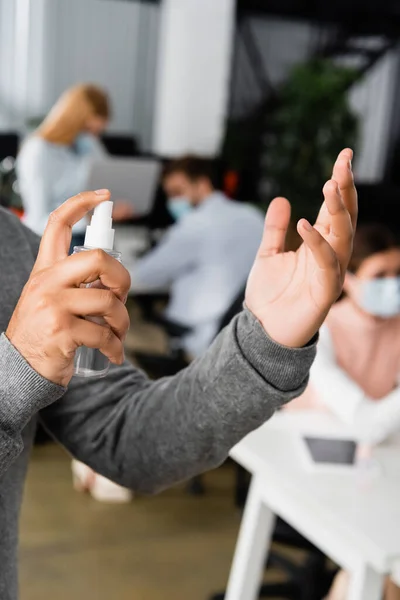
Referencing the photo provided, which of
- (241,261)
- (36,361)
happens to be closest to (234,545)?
(241,261)

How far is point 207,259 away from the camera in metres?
3.91

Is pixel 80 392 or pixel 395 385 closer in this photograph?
pixel 80 392

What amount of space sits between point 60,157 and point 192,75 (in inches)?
167

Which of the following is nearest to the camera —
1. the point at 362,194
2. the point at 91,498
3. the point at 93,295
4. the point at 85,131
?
the point at 93,295

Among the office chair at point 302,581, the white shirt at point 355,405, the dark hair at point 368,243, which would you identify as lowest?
the office chair at point 302,581

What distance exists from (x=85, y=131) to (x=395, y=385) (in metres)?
2.48

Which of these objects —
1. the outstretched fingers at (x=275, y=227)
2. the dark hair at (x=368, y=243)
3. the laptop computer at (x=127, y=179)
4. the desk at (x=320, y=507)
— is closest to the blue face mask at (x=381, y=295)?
the dark hair at (x=368, y=243)

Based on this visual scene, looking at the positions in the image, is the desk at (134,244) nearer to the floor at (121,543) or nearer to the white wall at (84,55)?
the floor at (121,543)

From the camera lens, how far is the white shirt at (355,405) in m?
2.02

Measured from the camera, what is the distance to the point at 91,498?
10.4 feet

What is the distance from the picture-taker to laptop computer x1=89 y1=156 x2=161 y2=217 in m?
4.21

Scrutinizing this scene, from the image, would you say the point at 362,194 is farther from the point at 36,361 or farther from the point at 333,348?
the point at 36,361

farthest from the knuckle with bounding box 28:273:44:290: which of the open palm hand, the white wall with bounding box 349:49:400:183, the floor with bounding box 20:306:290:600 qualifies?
the white wall with bounding box 349:49:400:183

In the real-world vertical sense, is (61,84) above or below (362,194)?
above
